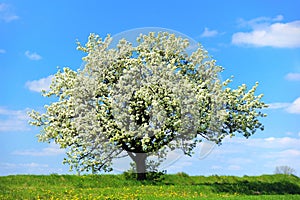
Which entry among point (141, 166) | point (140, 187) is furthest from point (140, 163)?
point (140, 187)

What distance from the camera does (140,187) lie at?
24000 millimetres

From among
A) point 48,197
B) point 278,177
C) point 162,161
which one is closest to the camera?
point 48,197

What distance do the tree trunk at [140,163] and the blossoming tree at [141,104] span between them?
0.06 metres

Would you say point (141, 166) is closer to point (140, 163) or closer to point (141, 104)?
point (140, 163)

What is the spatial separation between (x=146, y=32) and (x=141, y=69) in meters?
3.09

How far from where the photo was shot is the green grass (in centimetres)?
2106

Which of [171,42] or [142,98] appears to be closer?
[142,98]

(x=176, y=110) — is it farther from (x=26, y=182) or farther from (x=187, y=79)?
(x=26, y=182)

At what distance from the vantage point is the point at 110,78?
25391 millimetres

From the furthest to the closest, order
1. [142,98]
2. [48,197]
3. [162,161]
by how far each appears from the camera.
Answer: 1. [162,161]
2. [142,98]
3. [48,197]

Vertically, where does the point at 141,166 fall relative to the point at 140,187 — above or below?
above

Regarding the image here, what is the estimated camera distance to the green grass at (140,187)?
21.1 m

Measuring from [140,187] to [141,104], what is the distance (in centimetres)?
464

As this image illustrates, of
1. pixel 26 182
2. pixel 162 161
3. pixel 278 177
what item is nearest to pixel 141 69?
pixel 162 161
